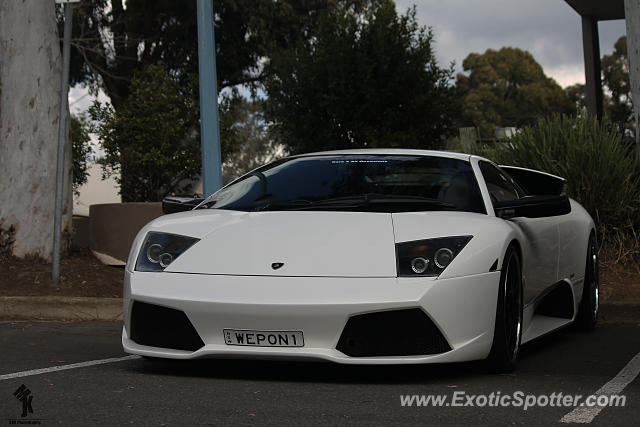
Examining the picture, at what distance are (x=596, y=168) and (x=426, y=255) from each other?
20.4 feet

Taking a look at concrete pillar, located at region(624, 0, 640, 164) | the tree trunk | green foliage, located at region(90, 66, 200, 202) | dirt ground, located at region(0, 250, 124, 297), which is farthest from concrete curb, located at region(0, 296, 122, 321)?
green foliage, located at region(90, 66, 200, 202)

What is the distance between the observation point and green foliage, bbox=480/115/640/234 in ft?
34.7

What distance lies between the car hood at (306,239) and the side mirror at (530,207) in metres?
0.35

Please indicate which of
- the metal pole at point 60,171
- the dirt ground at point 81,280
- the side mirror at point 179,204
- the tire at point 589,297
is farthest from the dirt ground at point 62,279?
the tire at point 589,297

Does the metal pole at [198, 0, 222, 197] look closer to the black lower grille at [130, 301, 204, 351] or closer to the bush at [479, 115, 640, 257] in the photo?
the bush at [479, 115, 640, 257]

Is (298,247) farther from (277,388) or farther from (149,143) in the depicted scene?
(149,143)

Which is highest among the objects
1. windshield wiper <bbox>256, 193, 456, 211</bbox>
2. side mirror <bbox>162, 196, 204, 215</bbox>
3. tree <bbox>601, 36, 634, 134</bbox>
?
tree <bbox>601, 36, 634, 134</bbox>

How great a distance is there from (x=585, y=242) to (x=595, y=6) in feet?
43.5

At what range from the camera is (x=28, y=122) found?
33.9 feet

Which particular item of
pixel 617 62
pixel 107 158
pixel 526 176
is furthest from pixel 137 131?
pixel 617 62

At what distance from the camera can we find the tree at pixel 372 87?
22.0 metres

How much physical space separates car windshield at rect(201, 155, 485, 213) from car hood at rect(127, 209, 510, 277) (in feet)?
0.73

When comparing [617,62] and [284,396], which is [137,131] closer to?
[284,396]

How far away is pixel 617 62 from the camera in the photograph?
71.9m
